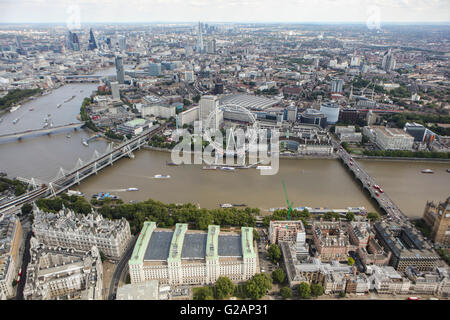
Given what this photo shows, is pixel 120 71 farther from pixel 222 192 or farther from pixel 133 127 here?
pixel 222 192

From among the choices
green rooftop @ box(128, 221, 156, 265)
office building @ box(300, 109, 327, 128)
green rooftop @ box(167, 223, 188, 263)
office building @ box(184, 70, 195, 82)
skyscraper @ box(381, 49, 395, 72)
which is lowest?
green rooftop @ box(128, 221, 156, 265)

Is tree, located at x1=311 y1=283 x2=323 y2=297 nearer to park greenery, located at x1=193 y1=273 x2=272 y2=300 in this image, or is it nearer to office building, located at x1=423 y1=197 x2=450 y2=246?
park greenery, located at x1=193 y1=273 x2=272 y2=300

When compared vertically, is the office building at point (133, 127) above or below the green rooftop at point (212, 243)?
below

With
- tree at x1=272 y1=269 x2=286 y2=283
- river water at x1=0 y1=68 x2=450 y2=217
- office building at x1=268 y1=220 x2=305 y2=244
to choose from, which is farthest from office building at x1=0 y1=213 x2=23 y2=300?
office building at x1=268 y1=220 x2=305 y2=244

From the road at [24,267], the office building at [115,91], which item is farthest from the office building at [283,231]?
the office building at [115,91]

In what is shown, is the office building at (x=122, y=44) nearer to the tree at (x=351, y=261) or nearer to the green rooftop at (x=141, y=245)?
the green rooftop at (x=141, y=245)
